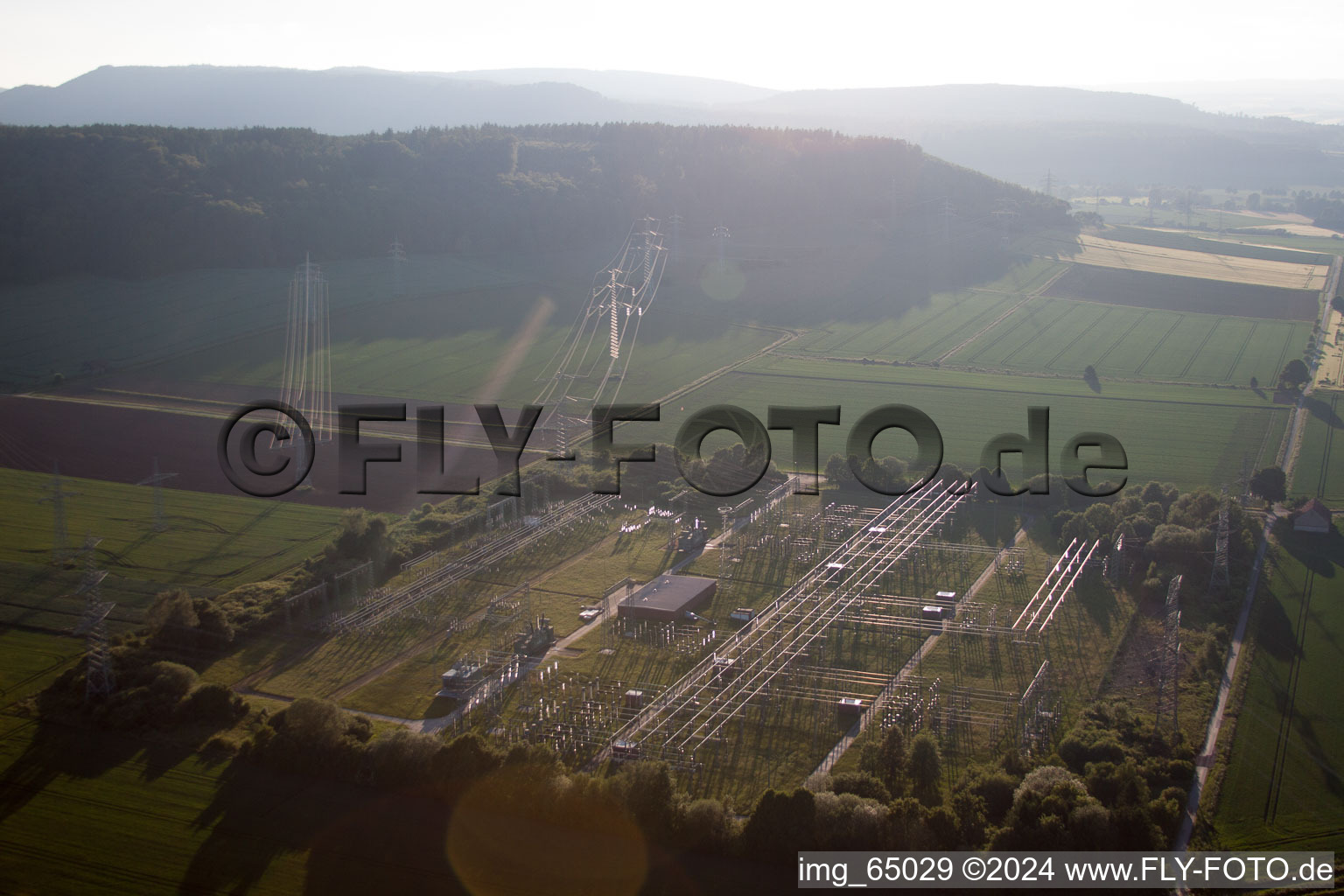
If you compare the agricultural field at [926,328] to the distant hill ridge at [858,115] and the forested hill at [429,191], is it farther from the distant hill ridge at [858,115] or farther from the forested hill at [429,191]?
the distant hill ridge at [858,115]

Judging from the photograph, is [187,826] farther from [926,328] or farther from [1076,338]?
[1076,338]

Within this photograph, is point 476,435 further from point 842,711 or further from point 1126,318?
point 1126,318

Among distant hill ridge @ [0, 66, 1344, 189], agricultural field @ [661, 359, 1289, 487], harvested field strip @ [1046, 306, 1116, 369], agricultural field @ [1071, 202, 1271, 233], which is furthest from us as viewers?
distant hill ridge @ [0, 66, 1344, 189]

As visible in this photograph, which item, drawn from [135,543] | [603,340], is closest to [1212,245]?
[603,340]

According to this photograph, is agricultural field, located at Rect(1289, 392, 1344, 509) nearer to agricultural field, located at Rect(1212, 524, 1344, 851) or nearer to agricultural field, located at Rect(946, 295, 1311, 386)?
agricultural field, located at Rect(946, 295, 1311, 386)

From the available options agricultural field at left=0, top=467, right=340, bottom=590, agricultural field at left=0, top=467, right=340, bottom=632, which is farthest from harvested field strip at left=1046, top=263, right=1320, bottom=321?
agricultural field at left=0, top=467, right=340, bottom=632

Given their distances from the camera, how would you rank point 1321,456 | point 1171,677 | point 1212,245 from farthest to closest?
point 1212,245 < point 1321,456 < point 1171,677

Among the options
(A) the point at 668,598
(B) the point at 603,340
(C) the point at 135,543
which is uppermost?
(B) the point at 603,340
